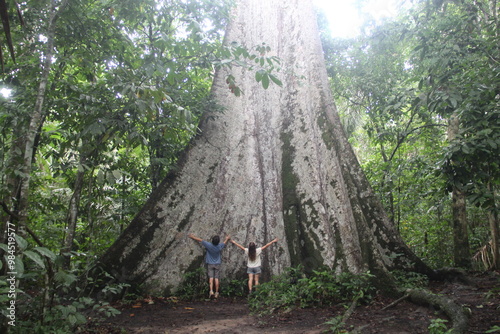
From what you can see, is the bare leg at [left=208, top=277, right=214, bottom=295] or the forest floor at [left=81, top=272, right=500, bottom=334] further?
the bare leg at [left=208, top=277, right=214, bottom=295]

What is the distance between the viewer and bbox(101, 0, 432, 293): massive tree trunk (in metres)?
4.60

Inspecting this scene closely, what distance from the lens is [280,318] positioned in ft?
11.8

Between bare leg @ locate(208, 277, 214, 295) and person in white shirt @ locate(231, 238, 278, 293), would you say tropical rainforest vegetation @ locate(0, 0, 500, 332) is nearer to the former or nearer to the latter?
bare leg @ locate(208, 277, 214, 295)

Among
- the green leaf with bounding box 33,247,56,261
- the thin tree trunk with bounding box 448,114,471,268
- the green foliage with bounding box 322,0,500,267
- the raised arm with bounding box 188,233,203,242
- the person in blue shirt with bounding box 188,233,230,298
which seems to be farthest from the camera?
the thin tree trunk with bounding box 448,114,471,268

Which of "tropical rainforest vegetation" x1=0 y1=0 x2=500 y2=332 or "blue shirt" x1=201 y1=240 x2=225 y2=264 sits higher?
"tropical rainforest vegetation" x1=0 y1=0 x2=500 y2=332

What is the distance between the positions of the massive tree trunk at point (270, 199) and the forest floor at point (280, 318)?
0.51 metres

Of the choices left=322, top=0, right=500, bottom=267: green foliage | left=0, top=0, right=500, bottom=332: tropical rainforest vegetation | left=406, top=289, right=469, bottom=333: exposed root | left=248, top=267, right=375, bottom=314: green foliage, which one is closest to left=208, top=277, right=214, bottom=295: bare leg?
left=248, top=267, right=375, bottom=314: green foliage

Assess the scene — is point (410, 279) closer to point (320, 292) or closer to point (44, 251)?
point (320, 292)

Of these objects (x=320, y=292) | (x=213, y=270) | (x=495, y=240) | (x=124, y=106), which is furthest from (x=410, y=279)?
(x=124, y=106)

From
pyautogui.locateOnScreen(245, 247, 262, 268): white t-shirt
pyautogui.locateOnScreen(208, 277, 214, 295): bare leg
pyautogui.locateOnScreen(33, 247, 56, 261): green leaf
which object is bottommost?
pyautogui.locateOnScreen(208, 277, 214, 295): bare leg

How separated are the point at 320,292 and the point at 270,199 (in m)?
1.74

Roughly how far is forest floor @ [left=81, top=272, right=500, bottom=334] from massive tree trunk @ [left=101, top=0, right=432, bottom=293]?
0.51 m

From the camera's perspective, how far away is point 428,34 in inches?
193

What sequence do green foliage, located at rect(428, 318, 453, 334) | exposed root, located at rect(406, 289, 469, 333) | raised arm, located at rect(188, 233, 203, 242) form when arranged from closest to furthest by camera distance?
green foliage, located at rect(428, 318, 453, 334) < exposed root, located at rect(406, 289, 469, 333) < raised arm, located at rect(188, 233, 203, 242)
